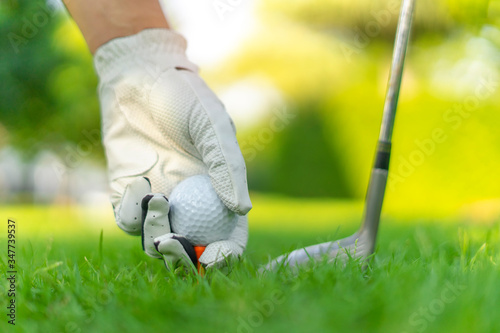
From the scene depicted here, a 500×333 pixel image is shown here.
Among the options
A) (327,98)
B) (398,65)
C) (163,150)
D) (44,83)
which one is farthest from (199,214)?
(44,83)

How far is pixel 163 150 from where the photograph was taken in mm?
1318

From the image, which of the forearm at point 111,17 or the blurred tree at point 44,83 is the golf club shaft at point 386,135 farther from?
the blurred tree at point 44,83

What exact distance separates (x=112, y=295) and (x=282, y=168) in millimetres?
7650

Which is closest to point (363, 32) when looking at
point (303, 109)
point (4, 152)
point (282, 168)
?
point (303, 109)

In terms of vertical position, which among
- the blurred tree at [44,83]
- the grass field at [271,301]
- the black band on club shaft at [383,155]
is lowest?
the blurred tree at [44,83]

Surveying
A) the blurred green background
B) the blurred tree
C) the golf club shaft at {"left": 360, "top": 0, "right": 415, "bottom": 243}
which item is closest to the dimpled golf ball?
the golf club shaft at {"left": 360, "top": 0, "right": 415, "bottom": 243}

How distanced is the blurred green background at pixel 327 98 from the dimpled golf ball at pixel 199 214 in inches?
216

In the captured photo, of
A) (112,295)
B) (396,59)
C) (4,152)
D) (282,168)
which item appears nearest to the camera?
(112,295)

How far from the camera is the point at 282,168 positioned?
8.65 metres

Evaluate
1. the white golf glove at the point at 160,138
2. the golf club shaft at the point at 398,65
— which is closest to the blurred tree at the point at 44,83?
the white golf glove at the point at 160,138

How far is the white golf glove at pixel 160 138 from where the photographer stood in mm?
1196

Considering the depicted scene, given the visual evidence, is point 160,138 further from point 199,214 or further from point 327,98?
point 327,98

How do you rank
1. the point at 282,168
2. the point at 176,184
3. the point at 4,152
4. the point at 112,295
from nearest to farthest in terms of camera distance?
the point at 112,295 → the point at 176,184 → the point at 282,168 → the point at 4,152

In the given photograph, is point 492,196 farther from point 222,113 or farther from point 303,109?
point 222,113
